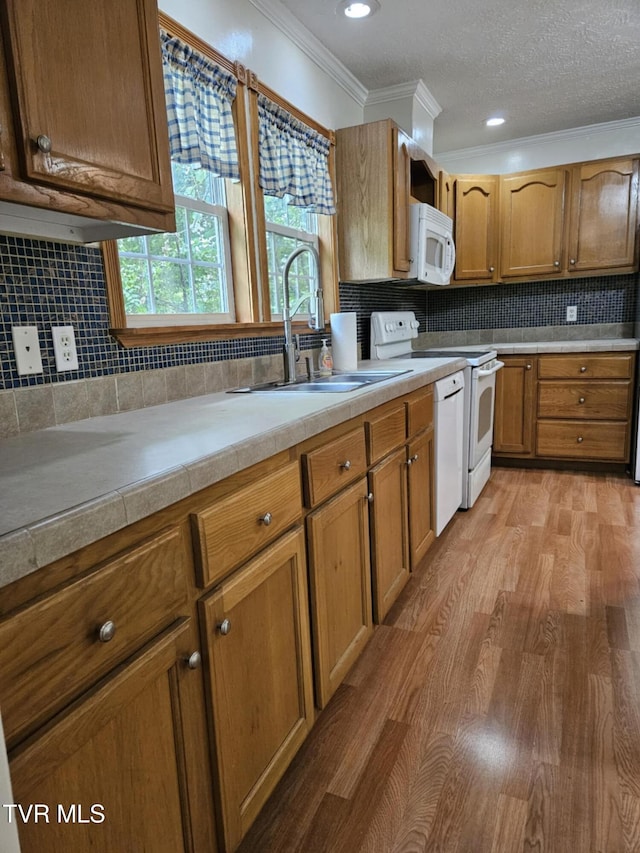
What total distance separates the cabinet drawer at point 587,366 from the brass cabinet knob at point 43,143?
3.40 m

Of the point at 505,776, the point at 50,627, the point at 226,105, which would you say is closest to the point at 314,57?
the point at 226,105

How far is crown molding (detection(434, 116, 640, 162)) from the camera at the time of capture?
379cm

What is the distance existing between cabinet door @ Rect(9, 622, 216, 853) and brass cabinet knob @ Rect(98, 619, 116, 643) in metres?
0.06

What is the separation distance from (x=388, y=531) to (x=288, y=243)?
1545mm

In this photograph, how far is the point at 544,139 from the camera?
4027 mm

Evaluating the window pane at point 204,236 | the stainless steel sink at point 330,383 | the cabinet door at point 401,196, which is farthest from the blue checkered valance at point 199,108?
the cabinet door at point 401,196

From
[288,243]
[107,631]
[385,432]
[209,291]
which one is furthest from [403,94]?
[107,631]

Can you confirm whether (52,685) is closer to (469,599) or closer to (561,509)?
(469,599)

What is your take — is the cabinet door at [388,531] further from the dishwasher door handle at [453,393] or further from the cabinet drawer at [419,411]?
the dishwasher door handle at [453,393]

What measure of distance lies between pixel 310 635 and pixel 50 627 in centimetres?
82

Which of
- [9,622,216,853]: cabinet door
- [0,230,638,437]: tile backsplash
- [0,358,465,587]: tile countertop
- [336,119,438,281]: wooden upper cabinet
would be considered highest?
[336,119,438,281]: wooden upper cabinet

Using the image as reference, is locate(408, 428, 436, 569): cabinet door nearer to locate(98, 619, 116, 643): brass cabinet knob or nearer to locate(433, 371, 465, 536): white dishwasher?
locate(433, 371, 465, 536): white dishwasher

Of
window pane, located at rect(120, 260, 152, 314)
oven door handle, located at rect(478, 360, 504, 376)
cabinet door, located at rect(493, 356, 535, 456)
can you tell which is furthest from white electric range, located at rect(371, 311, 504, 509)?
window pane, located at rect(120, 260, 152, 314)

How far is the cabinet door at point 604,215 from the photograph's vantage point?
11.9 ft
